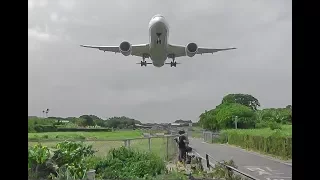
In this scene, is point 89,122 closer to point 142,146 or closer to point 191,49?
point 142,146

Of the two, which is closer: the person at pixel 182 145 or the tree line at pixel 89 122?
the tree line at pixel 89 122

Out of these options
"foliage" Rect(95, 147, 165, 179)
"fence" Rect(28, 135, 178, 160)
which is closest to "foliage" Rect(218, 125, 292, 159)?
"fence" Rect(28, 135, 178, 160)

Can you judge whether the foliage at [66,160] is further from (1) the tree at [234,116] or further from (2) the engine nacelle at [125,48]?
(1) the tree at [234,116]

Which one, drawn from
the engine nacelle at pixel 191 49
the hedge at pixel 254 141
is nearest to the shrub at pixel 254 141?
the hedge at pixel 254 141

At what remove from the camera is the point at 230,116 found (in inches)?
71.6

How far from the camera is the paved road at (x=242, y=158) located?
1654 millimetres

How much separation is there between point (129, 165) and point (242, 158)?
608mm

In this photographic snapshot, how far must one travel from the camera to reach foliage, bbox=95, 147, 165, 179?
1673mm

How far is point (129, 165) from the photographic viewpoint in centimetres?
177

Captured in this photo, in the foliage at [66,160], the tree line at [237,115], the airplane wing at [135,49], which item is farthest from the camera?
the airplane wing at [135,49]
